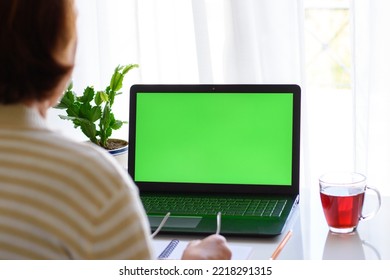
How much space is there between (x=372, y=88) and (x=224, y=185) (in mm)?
755

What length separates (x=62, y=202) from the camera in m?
0.88

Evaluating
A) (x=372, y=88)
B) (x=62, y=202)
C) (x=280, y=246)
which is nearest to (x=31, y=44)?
(x=62, y=202)

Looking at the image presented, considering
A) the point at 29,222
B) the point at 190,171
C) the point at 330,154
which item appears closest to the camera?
the point at 29,222

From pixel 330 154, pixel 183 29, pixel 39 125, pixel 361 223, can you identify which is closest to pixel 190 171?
pixel 361 223

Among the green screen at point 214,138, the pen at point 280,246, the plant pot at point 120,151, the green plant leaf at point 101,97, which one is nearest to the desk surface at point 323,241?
the pen at point 280,246

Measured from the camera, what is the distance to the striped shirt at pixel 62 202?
2.89 ft

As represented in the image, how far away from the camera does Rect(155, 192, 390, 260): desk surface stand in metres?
1.32

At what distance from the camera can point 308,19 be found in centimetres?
322

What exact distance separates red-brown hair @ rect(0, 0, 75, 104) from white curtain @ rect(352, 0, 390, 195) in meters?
1.35

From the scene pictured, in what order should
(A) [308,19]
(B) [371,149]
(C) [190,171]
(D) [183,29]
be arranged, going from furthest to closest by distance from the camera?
(A) [308,19] < (D) [183,29] < (B) [371,149] < (C) [190,171]

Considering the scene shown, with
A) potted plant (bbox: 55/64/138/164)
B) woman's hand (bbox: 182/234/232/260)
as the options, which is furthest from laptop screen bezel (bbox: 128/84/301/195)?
woman's hand (bbox: 182/234/232/260)

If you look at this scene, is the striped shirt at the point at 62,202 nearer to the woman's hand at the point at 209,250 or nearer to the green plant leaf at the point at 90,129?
the woman's hand at the point at 209,250
